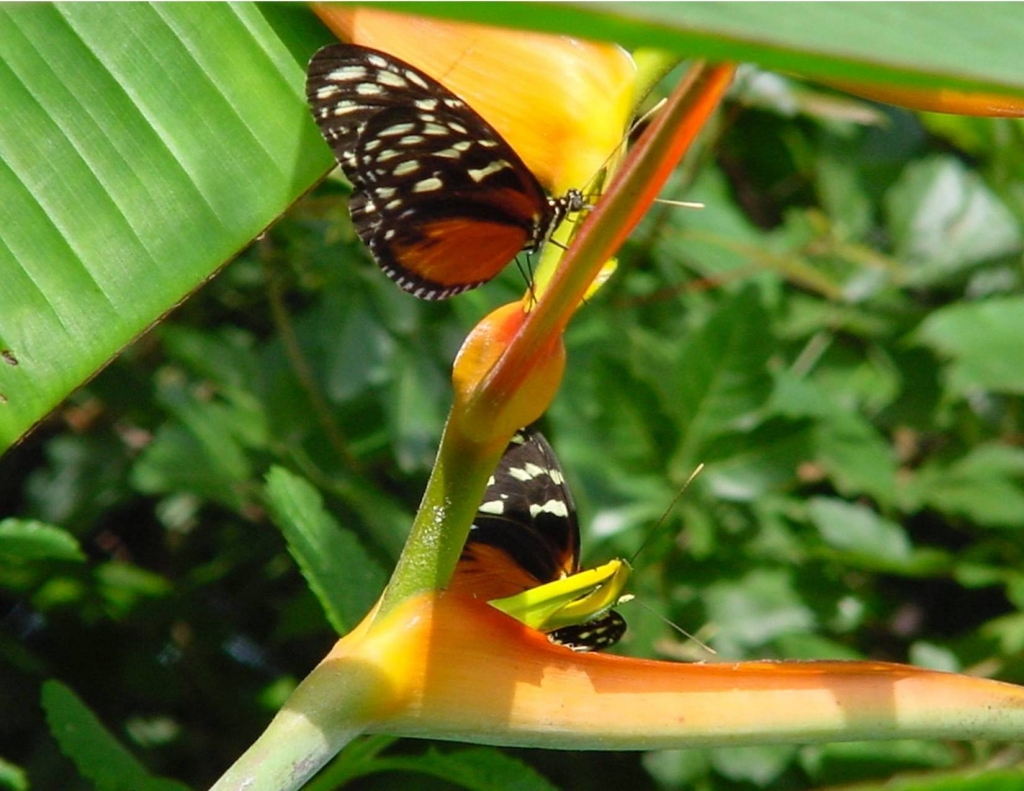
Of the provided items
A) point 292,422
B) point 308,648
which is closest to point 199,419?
point 292,422

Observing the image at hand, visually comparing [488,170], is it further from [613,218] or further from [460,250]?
[613,218]

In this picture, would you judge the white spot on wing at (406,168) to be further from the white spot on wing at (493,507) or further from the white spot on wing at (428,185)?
the white spot on wing at (493,507)

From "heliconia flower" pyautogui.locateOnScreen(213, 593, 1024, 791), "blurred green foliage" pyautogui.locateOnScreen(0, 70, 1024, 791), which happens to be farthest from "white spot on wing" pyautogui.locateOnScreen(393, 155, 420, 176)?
"blurred green foliage" pyautogui.locateOnScreen(0, 70, 1024, 791)

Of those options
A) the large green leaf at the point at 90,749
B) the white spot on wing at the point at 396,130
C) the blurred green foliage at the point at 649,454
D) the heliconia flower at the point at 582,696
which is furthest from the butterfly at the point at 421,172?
the blurred green foliage at the point at 649,454

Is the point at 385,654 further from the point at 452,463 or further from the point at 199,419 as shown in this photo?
the point at 199,419

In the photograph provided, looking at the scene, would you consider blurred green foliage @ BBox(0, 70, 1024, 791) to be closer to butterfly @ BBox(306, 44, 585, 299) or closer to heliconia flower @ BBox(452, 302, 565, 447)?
butterfly @ BBox(306, 44, 585, 299)

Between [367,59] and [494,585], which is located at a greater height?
[367,59]

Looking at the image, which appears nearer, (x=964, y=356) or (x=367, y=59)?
(x=367, y=59)
